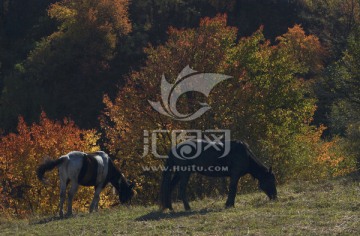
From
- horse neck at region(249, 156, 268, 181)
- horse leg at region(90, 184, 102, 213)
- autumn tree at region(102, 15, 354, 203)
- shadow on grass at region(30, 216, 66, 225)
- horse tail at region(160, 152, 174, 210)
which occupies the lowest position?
shadow on grass at region(30, 216, 66, 225)

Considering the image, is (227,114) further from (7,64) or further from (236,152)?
(7,64)

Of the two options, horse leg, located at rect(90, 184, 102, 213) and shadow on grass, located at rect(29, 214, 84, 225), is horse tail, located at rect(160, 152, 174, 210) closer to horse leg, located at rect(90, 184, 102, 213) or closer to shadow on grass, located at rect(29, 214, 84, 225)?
shadow on grass, located at rect(29, 214, 84, 225)

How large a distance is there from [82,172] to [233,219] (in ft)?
22.3

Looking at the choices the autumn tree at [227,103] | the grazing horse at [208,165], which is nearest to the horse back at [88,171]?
the grazing horse at [208,165]

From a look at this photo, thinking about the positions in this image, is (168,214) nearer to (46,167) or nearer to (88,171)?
(88,171)

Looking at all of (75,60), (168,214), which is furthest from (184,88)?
(75,60)

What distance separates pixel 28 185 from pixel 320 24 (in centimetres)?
4904

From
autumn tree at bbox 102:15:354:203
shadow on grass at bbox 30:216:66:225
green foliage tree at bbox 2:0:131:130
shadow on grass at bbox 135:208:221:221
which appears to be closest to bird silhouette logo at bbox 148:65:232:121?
autumn tree at bbox 102:15:354:203

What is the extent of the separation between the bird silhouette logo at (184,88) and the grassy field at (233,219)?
1536 cm

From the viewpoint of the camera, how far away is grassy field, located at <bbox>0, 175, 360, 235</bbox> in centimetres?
1513

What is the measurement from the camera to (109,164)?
22.5 metres

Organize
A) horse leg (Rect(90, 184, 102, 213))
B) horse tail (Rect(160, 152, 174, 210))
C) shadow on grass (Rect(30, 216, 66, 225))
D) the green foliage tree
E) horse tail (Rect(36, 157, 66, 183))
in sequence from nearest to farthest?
shadow on grass (Rect(30, 216, 66, 225)) < horse tail (Rect(160, 152, 174, 210)) < horse tail (Rect(36, 157, 66, 183)) < horse leg (Rect(90, 184, 102, 213)) < the green foliage tree

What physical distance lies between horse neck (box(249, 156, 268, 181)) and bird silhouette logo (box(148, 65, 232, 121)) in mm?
A: 16044

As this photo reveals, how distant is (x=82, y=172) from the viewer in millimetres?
21375
